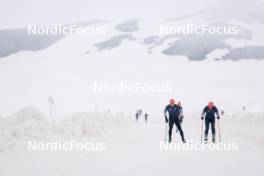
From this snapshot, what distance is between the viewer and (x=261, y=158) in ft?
35.9

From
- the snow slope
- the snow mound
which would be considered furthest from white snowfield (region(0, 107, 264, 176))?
the snow slope

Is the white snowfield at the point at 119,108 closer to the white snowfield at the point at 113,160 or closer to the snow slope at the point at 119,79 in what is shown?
the white snowfield at the point at 113,160

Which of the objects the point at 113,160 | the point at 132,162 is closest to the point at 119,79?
the point at 113,160

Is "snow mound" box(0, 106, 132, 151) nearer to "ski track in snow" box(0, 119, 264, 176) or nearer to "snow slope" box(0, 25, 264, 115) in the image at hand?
"ski track in snow" box(0, 119, 264, 176)

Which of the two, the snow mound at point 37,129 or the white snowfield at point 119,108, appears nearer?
the white snowfield at point 119,108

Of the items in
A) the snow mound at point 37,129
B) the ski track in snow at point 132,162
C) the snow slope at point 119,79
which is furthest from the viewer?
the snow slope at point 119,79

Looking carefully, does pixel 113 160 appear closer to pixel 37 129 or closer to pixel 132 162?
pixel 132 162

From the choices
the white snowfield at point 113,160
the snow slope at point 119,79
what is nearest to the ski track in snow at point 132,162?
the white snowfield at point 113,160

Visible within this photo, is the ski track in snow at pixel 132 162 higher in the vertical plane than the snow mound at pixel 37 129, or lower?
lower

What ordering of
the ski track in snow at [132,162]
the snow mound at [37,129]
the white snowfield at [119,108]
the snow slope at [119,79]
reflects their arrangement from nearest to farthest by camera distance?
the ski track in snow at [132,162]
the white snowfield at [119,108]
the snow mound at [37,129]
the snow slope at [119,79]

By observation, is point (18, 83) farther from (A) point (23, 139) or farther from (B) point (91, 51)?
(A) point (23, 139)

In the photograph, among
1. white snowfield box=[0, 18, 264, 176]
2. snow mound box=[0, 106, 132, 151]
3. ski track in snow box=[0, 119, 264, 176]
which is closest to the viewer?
ski track in snow box=[0, 119, 264, 176]

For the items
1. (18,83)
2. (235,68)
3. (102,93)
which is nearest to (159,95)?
(102,93)

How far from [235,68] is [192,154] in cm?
9020
